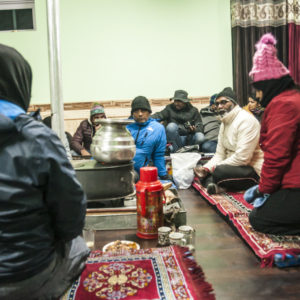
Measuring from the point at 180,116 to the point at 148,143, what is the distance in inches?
55.6

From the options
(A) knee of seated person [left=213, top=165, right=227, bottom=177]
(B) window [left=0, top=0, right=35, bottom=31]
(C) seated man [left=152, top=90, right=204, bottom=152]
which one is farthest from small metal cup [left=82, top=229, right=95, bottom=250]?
(B) window [left=0, top=0, right=35, bottom=31]

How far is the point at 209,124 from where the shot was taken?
4.23 meters

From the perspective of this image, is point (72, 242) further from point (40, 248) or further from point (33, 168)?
point (33, 168)

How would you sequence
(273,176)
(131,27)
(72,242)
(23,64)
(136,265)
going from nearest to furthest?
1. (23,64)
2. (72,242)
3. (136,265)
4. (273,176)
5. (131,27)

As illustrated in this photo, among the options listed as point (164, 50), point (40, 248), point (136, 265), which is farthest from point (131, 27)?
point (40, 248)

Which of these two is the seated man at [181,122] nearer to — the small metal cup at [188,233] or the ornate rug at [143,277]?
the small metal cup at [188,233]

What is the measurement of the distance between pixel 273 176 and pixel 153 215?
73 centimetres

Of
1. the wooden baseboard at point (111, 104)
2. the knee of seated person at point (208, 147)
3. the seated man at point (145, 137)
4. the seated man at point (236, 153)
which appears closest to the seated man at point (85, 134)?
the wooden baseboard at point (111, 104)

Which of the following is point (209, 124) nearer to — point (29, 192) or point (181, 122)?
point (181, 122)

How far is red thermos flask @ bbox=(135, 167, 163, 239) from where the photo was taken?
1.88 meters

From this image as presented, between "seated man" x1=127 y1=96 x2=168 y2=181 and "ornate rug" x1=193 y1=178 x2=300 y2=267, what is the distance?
0.72m

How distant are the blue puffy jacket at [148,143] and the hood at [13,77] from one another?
6.08 ft

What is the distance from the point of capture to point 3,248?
95cm

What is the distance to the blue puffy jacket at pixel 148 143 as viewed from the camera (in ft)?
9.57
